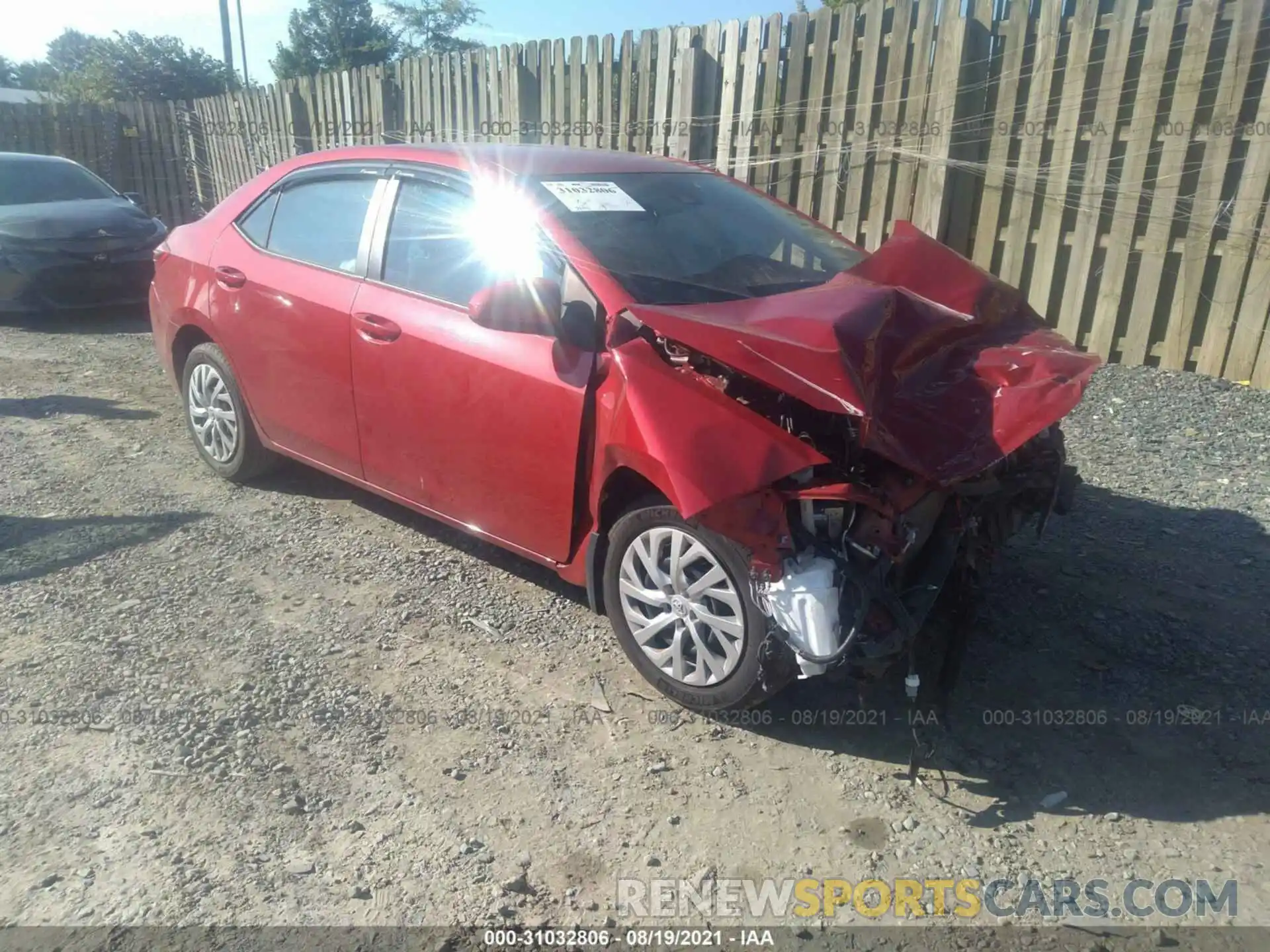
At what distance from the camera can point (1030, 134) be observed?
681cm

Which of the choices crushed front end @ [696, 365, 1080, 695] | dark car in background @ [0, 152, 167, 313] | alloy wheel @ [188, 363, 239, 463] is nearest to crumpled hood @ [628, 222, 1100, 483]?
crushed front end @ [696, 365, 1080, 695]

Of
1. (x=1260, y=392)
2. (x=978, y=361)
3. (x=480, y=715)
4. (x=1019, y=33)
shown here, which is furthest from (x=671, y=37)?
(x=480, y=715)

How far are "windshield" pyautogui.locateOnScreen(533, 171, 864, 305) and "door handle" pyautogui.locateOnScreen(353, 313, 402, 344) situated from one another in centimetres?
82

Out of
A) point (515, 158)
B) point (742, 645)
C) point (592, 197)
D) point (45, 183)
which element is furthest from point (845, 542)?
point (45, 183)

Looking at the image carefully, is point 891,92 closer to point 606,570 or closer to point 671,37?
point 671,37

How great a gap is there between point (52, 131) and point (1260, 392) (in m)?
17.1

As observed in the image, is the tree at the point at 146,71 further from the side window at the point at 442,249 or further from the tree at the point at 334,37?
the side window at the point at 442,249

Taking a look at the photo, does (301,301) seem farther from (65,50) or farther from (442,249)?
(65,50)

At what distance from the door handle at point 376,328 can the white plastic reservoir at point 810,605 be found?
6.54 ft

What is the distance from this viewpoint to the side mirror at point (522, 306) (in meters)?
3.55

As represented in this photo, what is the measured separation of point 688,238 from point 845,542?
1591mm

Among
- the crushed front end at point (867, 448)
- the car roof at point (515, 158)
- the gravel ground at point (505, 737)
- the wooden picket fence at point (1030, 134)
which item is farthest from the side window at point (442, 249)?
the wooden picket fence at point (1030, 134)

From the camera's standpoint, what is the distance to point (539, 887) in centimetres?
269

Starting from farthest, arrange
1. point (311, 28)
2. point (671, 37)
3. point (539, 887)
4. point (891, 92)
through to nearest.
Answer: point (311, 28) < point (671, 37) < point (891, 92) < point (539, 887)
